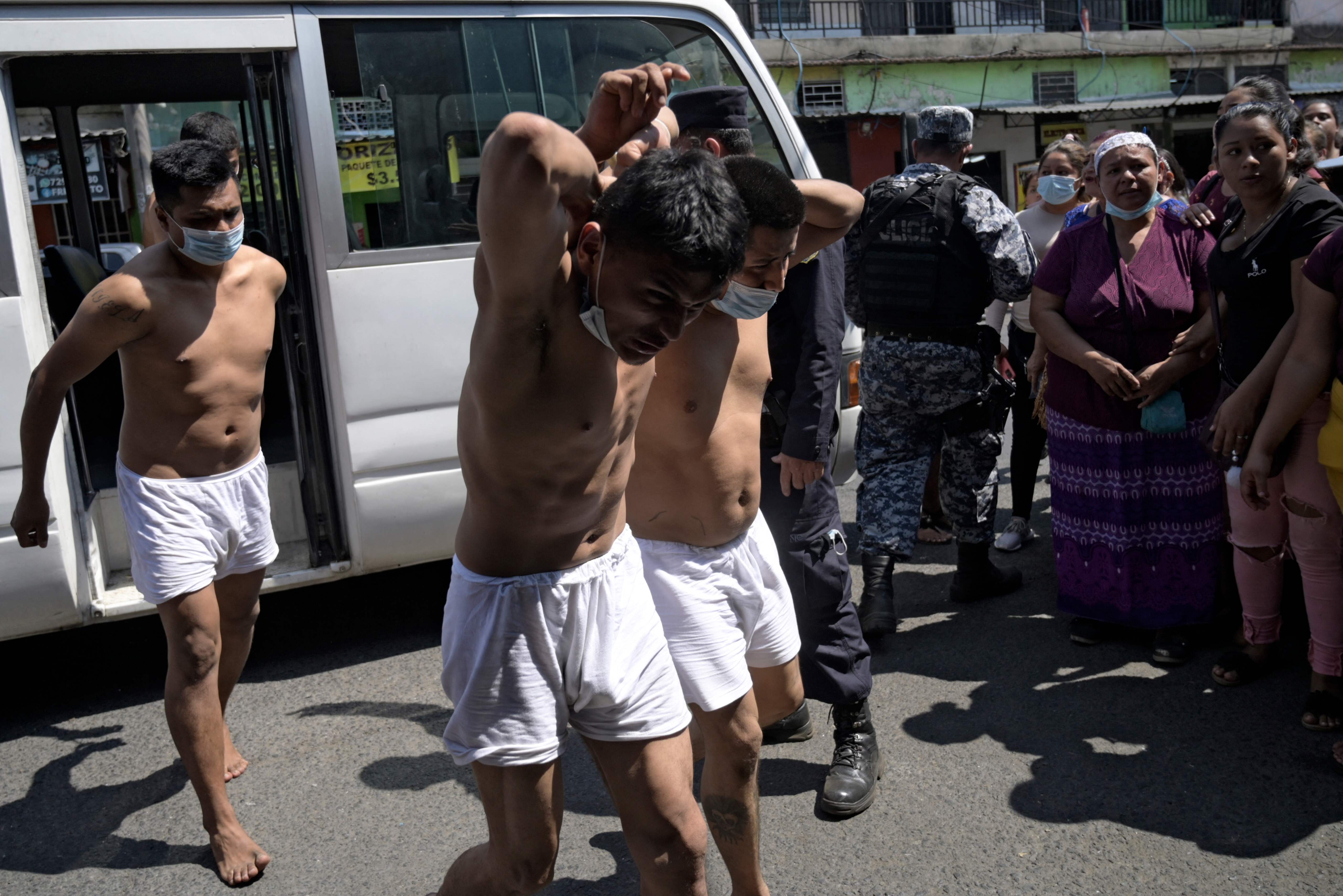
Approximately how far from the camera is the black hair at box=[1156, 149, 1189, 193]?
5.18 m

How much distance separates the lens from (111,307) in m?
3.08

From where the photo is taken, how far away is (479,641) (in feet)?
7.16

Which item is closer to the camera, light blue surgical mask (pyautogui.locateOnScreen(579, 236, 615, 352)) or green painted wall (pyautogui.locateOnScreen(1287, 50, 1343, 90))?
light blue surgical mask (pyautogui.locateOnScreen(579, 236, 615, 352))

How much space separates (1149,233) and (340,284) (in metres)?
2.98

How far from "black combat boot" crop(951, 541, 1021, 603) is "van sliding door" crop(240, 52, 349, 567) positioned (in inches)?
100

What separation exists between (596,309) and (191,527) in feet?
6.29

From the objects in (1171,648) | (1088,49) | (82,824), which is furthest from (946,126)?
(1088,49)

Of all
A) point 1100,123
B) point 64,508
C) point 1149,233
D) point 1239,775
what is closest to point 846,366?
point 1149,233

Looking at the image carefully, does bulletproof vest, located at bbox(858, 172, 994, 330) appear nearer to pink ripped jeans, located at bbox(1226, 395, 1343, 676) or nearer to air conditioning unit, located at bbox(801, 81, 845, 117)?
pink ripped jeans, located at bbox(1226, 395, 1343, 676)

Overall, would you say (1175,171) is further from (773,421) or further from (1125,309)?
(773,421)

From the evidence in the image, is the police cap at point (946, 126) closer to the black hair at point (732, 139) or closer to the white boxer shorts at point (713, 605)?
the black hair at point (732, 139)

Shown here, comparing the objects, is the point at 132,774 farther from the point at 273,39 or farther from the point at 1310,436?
the point at 1310,436

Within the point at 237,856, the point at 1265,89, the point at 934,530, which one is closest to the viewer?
the point at 237,856

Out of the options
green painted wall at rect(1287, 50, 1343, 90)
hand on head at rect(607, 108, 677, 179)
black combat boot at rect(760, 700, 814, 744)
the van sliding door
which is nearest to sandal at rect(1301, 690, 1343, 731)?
black combat boot at rect(760, 700, 814, 744)
